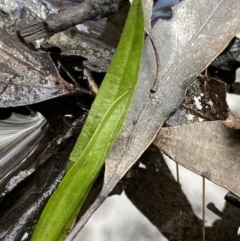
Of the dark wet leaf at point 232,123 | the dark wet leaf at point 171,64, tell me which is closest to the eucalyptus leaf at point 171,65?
the dark wet leaf at point 171,64

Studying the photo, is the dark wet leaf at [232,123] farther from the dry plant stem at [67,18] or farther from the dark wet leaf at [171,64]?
the dry plant stem at [67,18]

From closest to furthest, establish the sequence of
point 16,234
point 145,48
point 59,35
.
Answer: point 16,234 → point 145,48 → point 59,35

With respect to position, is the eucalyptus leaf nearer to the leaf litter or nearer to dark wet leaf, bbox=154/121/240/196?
dark wet leaf, bbox=154/121/240/196

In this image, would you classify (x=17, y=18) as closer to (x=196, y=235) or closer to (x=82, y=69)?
(x=82, y=69)

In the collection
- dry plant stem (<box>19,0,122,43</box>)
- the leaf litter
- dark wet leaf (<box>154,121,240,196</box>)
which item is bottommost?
dark wet leaf (<box>154,121,240,196</box>)

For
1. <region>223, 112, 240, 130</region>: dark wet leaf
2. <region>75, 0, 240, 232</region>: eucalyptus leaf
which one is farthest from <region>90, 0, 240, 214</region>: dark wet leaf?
<region>223, 112, 240, 130</region>: dark wet leaf

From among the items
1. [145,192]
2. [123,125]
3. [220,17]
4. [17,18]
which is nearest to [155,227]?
[145,192]
